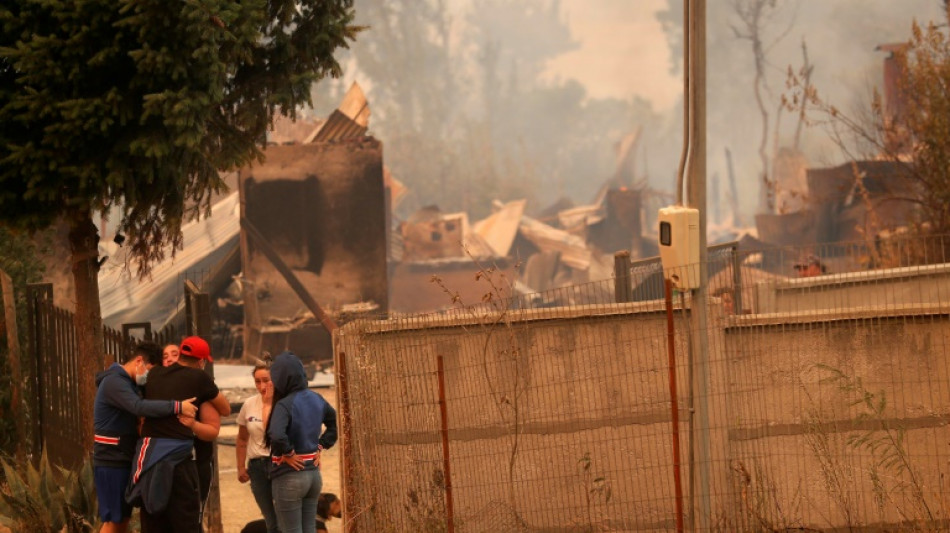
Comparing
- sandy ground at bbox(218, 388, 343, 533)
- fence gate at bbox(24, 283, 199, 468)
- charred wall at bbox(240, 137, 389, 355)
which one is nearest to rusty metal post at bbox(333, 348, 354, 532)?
sandy ground at bbox(218, 388, 343, 533)

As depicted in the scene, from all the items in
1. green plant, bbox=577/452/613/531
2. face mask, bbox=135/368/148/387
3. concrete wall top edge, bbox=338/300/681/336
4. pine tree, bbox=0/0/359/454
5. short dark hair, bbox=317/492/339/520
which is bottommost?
short dark hair, bbox=317/492/339/520

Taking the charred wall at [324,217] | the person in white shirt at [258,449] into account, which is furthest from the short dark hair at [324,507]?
the charred wall at [324,217]

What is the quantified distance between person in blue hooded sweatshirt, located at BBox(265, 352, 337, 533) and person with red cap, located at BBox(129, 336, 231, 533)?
1.50ft

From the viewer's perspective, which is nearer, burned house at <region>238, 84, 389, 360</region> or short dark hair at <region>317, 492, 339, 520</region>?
short dark hair at <region>317, 492, 339, 520</region>

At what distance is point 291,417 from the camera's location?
23.1 ft

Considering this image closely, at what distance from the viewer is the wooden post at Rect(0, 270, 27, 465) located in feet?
35.5

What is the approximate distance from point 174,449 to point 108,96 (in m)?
2.59

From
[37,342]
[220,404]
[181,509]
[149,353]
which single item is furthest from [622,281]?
[37,342]

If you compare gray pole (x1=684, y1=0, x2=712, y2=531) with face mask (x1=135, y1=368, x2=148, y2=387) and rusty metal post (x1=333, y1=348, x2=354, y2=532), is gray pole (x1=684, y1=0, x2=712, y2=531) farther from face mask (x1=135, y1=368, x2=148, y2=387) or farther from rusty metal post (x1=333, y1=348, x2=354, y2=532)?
face mask (x1=135, y1=368, x2=148, y2=387)

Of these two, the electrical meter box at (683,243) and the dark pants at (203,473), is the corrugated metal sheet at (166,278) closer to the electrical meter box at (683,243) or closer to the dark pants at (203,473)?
the dark pants at (203,473)

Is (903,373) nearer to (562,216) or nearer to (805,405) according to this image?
(805,405)

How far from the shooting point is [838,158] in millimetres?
58750

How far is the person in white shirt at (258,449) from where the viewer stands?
24.8 ft

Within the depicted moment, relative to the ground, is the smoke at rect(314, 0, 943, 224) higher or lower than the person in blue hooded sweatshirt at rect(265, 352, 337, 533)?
higher
